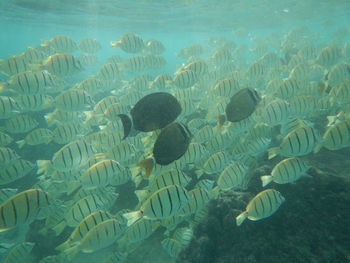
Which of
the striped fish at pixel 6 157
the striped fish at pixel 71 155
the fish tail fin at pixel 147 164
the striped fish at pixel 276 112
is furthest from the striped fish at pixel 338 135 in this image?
the striped fish at pixel 6 157

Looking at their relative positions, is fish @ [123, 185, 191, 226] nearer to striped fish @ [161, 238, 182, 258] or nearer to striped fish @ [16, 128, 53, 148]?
striped fish @ [161, 238, 182, 258]

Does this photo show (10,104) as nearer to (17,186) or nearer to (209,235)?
(17,186)

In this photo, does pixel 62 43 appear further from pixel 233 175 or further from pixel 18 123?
pixel 233 175

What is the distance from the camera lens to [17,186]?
1055cm

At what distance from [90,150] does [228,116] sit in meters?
3.10

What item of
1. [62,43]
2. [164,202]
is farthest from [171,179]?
[62,43]

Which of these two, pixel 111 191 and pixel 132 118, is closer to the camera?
pixel 132 118

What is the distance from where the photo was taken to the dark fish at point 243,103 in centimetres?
458

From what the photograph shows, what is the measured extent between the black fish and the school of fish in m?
0.01

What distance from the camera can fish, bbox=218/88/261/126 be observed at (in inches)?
180

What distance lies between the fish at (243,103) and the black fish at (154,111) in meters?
1.34

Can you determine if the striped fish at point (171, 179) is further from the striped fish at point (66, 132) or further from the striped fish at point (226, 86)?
the striped fish at point (66, 132)

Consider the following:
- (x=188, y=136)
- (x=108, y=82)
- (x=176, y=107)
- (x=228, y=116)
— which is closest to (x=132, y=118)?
(x=176, y=107)

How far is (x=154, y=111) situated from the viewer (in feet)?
12.4
